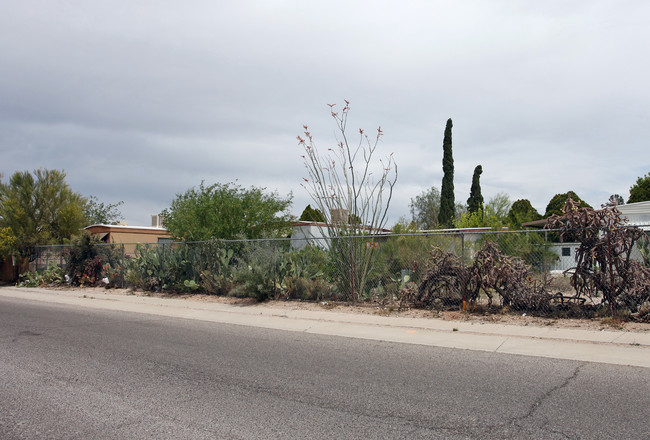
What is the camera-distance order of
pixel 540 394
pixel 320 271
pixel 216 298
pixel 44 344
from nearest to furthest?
pixel 540 394
pixel 44 344
pixel 320 271
pixel 216 298

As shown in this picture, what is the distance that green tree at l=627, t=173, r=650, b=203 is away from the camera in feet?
142

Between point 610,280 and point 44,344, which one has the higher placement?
point 610,280

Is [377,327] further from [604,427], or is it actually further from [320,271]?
[604,427]

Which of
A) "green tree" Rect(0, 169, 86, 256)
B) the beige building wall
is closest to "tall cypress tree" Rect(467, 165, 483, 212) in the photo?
the beige building wall

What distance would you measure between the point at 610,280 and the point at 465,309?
300 centimetres

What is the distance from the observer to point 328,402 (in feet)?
19.7

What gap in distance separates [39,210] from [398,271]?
21626 millimetres

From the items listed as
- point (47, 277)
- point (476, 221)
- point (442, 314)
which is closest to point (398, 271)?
point (442, 314)

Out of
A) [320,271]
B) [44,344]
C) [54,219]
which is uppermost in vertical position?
[54,219]

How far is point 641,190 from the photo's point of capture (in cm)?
4397

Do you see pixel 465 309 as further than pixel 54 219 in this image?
No

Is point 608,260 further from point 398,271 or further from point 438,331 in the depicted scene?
point 398,271

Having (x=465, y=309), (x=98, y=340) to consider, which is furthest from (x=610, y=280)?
(x=98, y=340)

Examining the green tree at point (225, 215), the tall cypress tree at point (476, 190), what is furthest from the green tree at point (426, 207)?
the green tree at point (225, 215)
